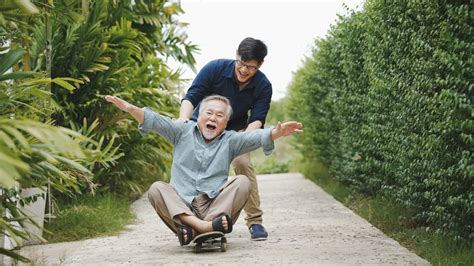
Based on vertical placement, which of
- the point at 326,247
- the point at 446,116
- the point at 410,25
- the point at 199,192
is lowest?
the point at 326,247

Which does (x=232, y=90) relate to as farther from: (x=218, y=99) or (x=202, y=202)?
(x=202, y=202)

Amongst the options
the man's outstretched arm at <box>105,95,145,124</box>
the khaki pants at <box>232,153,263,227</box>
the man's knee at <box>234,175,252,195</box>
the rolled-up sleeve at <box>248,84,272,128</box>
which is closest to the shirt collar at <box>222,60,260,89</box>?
the rolled-up sleeve at <box>248,84,272,128</box>

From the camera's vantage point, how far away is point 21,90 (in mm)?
4453

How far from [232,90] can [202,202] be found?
1083 mm

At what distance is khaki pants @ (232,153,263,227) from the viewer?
20.7ft

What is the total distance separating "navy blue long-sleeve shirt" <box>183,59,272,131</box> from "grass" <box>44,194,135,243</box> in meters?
1.52

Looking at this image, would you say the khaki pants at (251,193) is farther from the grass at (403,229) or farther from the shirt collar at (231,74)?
the grass at (403,229)

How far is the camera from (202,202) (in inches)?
227

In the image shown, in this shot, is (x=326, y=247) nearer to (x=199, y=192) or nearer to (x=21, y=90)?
(x=199, y=192)

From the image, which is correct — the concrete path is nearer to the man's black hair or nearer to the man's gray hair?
the man's gray hair

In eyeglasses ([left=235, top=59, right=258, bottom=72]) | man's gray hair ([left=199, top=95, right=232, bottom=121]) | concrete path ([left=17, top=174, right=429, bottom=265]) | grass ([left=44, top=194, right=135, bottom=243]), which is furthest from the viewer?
grass ([left=44, top=194, right=135, bottom=243])

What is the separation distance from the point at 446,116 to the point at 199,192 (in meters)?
2.04

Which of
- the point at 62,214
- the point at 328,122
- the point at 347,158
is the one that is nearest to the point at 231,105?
the point at 62,214

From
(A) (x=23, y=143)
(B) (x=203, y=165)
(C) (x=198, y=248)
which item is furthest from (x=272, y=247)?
(A) (x=23, y=143)
